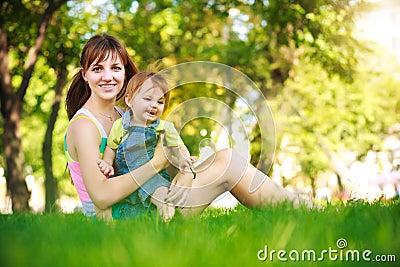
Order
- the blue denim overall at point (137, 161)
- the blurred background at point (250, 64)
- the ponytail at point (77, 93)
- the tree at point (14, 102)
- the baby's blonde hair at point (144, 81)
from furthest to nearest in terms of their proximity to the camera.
Result: the blurred background at point (250, 64)
the tree at point (14, 102)
the ponytail at point (77, 93)
the baby's blonde hair at point (144, 81)
the blue denim overall at point (137, 161)

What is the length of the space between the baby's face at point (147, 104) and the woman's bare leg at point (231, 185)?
16.8 inches

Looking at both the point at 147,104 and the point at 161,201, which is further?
the point at 147,104

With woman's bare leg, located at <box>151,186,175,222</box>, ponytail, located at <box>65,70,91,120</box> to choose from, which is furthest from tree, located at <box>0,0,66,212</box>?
woman's bare leg, located at <box>151,186,175,222</box>

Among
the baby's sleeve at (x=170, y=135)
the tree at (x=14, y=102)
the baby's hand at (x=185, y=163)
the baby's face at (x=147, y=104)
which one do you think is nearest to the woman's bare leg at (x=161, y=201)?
the baby's hand at (x=185, y=163)

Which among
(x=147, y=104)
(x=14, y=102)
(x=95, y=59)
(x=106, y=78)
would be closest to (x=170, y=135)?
(x=147, y=104)

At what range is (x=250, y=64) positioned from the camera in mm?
13680

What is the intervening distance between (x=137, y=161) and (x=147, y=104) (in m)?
0.36

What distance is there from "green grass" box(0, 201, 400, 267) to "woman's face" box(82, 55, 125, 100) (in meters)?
1.17

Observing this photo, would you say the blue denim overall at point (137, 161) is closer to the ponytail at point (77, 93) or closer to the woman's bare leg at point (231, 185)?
the woman's bare leg at point (231, 185)

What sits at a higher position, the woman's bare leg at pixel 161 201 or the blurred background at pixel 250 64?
the blurred background at pixel 250 64

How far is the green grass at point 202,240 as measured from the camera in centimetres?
169

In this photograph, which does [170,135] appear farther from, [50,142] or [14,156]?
[50,142]

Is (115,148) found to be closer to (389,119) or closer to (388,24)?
(388,24)

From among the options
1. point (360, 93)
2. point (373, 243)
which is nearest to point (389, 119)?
point (360, 93)
